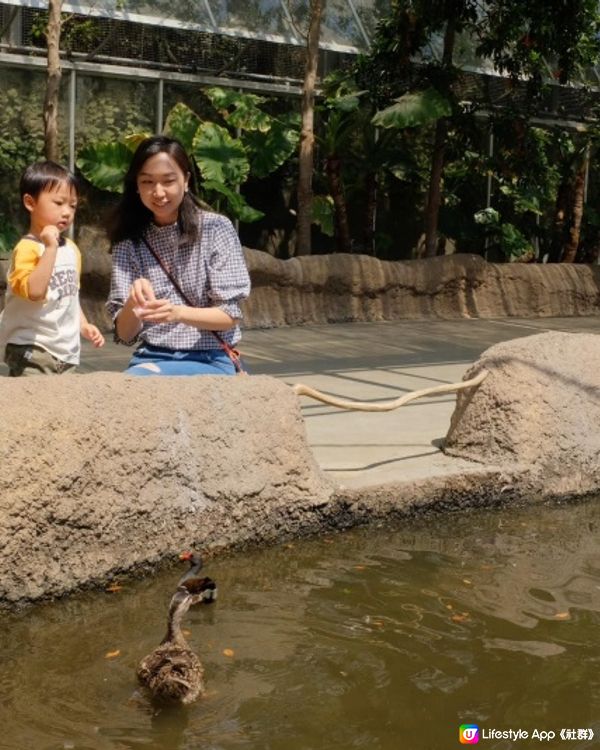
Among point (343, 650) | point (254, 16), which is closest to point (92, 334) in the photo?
point (343, 650)

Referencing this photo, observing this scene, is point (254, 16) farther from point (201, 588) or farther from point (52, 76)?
point (201, 588)

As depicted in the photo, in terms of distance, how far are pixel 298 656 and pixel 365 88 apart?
36.6 ft

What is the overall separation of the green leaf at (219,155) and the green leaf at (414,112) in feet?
4.67

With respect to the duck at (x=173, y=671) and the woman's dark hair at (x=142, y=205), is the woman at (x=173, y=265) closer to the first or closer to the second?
the woman's dark hair at (x=142, y=205)

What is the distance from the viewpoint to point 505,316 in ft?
45.6

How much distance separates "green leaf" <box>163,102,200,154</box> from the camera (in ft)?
44.5

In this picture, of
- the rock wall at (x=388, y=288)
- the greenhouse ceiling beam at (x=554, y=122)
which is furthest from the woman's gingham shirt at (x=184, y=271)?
the greenhouse ceiling beam at (x=554, y=122)

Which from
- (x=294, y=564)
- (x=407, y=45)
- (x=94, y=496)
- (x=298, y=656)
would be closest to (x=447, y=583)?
(x=294, y=564)

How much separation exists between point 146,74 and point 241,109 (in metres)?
1.04

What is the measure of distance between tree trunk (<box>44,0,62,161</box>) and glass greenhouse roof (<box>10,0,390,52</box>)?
1.66m

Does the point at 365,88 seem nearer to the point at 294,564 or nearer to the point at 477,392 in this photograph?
the point at 477,392

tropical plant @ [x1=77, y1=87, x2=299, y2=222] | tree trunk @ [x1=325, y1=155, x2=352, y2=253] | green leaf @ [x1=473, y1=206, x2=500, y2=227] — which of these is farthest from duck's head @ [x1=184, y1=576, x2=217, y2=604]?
green leaf @ [x1=473, y1=206, x2=500, y2=227]

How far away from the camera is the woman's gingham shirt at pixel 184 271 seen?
4.81 meters

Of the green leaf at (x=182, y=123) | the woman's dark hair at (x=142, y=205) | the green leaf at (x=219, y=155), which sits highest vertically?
the green leaf at (x=182, y=123)
